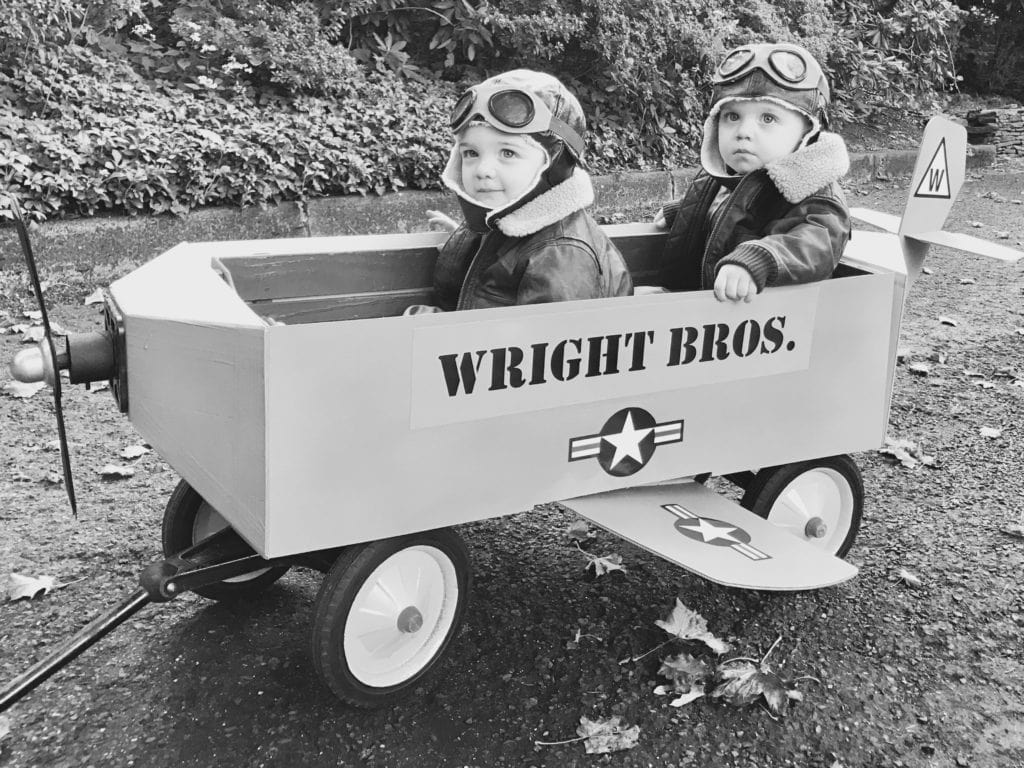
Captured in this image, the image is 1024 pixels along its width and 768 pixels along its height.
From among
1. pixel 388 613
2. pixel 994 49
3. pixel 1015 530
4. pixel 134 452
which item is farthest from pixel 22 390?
pixel 994 49

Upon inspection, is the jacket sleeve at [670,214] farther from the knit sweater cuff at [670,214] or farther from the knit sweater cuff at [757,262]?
the knit sweater cuff at [757,262]

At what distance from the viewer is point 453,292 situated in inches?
114

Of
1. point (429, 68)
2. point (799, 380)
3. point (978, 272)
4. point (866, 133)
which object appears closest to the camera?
point (799, 380)

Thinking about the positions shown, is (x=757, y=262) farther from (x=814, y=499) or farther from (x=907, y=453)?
(x=907, y=453)

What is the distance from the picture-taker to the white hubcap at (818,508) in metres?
2.80

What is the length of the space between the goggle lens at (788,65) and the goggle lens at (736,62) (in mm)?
69

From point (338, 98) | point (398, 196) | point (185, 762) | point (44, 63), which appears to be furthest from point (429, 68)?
point (185, 762)

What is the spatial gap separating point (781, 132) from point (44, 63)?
4790 mm

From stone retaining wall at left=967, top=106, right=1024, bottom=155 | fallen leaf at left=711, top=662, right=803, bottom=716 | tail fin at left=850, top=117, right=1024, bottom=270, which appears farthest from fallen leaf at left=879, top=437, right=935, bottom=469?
stone retaining wall at left=967, top=106, right=1024, bottom=155

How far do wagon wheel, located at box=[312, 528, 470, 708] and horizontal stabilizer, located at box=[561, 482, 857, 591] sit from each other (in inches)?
13.0

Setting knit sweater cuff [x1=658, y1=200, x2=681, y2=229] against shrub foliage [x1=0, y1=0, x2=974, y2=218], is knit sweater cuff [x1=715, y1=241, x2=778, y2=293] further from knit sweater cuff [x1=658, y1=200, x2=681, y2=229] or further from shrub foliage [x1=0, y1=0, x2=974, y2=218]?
shrub foliage [x1=0, y1=0, x2=974, y2=218]

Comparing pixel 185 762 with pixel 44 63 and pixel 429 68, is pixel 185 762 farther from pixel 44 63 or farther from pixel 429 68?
pixel 429 68

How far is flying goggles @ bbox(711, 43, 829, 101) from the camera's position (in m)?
2.62

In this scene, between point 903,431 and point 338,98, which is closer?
point 903,431
